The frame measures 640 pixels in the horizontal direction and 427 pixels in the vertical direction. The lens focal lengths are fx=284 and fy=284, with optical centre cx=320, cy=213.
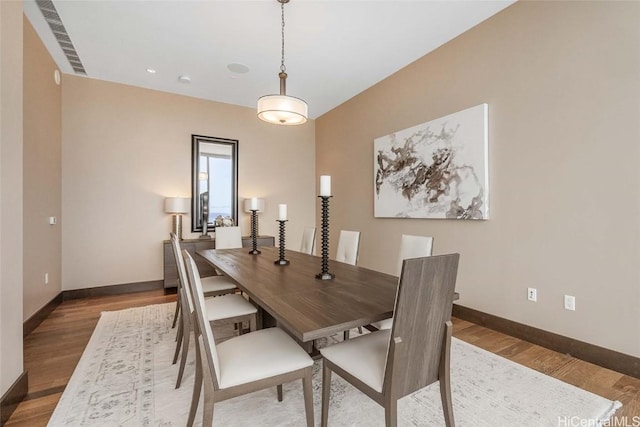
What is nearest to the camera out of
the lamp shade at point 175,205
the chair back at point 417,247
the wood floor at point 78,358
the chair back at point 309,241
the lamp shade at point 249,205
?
the wood floor at point 78,358

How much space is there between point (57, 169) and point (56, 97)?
911 millimetres

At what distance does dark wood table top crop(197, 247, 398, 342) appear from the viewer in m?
1.21

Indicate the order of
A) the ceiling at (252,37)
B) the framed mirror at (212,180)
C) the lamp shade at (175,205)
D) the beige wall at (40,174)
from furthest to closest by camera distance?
the framed mirror at (212,180)
the lamp shade at (175,205)
the beige wall at (40,174)
the ceiling at (252,37)

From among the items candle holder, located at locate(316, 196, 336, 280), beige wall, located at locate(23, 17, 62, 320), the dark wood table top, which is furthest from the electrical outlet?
beige wall, located at locate(23, 17, 62, 320)

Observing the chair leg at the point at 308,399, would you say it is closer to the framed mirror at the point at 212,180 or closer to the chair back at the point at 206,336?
the chair back at the point at 206,336

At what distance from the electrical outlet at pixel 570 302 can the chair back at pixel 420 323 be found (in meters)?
1.68

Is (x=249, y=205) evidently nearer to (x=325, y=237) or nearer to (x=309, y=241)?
(x=309, y=241)

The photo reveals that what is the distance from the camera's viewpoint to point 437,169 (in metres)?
3.20

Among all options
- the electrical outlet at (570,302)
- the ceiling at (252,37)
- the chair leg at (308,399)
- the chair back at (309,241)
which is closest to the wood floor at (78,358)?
the electrical outlet at (570,302)

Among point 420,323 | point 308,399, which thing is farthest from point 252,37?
point 308,399

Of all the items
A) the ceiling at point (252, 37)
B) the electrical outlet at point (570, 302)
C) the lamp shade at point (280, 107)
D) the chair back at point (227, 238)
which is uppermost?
the ceiling at point (252, 37)

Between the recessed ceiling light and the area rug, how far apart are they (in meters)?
3.31

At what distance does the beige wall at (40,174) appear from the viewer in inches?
110

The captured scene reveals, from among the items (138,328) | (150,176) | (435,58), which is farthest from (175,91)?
(435,58)
